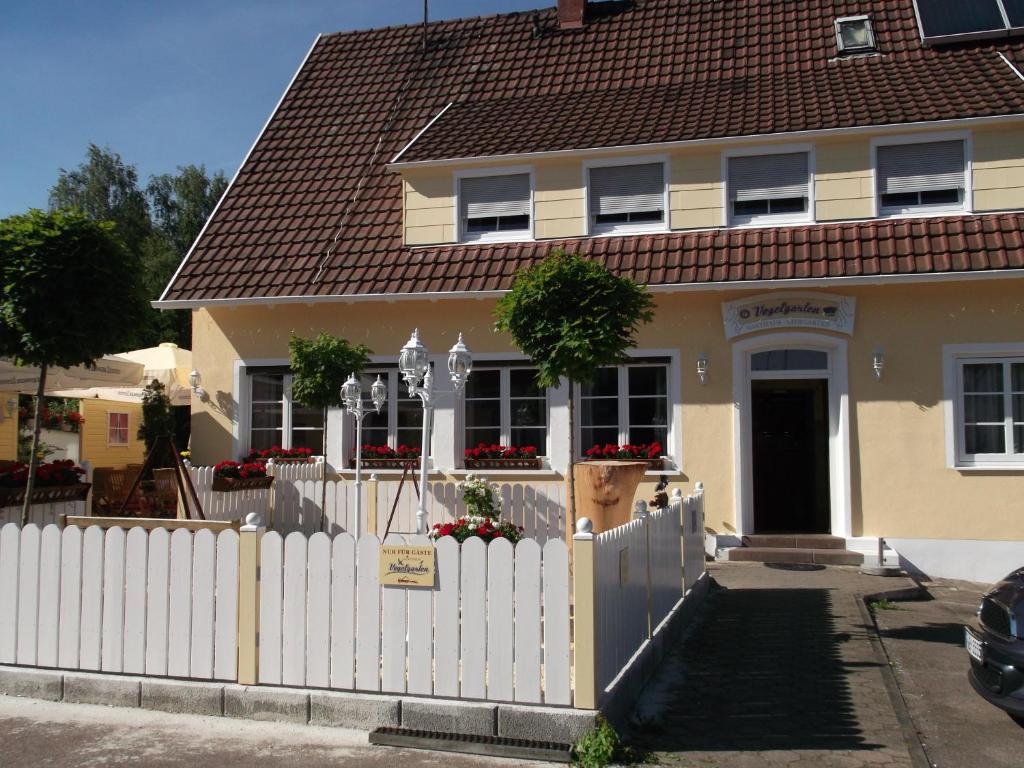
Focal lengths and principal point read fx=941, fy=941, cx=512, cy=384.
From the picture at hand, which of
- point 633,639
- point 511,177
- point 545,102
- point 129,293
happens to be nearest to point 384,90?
point 545,102

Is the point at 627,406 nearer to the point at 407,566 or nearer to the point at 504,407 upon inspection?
the point at 504,407

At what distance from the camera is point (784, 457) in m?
14.0

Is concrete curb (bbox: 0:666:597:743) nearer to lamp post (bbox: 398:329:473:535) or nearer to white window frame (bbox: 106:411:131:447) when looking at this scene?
lamp post (bbox: 398:329:473:535)

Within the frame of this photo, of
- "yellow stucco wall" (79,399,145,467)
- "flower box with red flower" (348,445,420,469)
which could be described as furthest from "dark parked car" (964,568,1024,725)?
"yellow stucco wall" (79,399,145,467)

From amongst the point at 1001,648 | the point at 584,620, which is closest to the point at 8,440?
the point at 584,620

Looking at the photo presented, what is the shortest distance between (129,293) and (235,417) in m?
6.49

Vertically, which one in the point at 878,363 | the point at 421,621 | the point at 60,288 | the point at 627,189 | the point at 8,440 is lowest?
the point at 421,621

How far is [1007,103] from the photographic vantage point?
40.8ft

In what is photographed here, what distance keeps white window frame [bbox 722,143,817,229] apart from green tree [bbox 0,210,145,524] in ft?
27.5

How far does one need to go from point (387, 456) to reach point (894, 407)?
7.22 m

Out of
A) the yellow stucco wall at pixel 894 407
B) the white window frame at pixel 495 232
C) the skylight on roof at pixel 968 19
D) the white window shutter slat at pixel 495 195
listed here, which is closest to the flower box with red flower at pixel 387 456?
the yellow stucco wall at pixel 894 407

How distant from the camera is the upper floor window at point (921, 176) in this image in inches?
503

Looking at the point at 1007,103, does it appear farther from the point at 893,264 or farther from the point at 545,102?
the point at 545,102

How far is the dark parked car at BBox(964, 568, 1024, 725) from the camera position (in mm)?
5547
